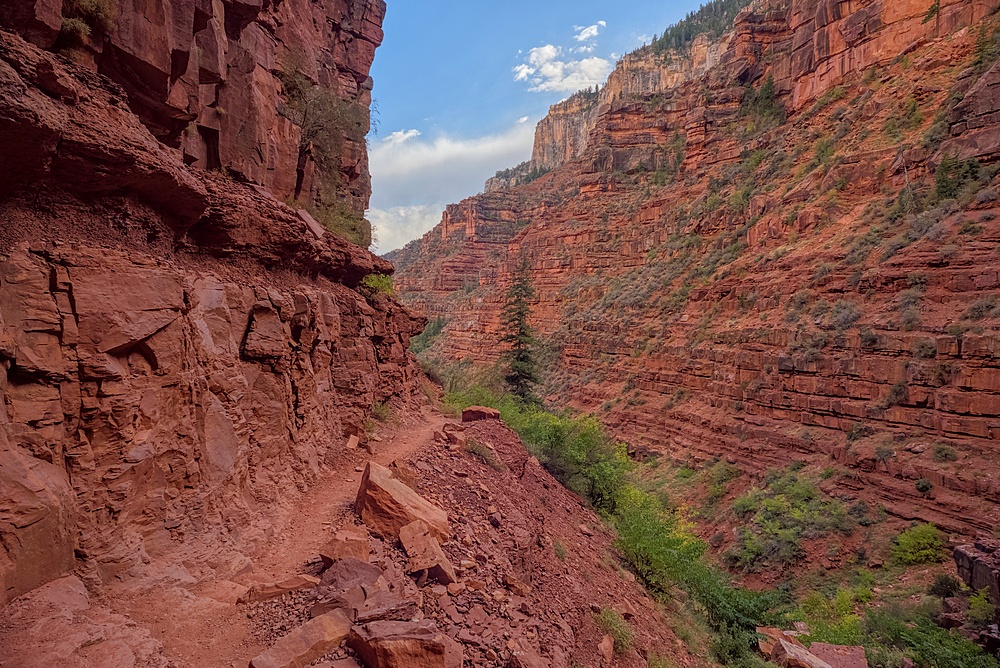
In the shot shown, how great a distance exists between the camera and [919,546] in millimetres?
11383

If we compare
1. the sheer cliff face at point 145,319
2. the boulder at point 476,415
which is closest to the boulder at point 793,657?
the boulder at point 476,415

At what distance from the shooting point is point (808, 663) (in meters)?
7.90

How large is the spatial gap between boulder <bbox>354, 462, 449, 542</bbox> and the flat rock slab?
1.44m

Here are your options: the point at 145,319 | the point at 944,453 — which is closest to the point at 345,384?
the point at 145,319

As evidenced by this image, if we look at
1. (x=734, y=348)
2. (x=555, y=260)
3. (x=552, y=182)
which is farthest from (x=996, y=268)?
(x=552, y=182)

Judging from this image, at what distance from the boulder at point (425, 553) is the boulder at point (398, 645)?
3.42 feet

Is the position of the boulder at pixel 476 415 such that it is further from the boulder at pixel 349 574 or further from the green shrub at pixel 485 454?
the boulder at pixel 349 574

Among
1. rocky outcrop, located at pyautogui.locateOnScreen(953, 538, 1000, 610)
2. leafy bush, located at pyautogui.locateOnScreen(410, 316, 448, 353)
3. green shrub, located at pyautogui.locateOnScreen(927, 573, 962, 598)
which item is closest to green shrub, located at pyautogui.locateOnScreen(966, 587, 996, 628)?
rocky outcrop, located at pyautogui.locateOnScreen(953, 538, 1000, 610)

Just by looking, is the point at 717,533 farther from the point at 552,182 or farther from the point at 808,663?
the point at 552,182

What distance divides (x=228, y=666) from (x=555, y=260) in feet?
147

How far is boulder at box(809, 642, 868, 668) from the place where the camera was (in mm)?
8702

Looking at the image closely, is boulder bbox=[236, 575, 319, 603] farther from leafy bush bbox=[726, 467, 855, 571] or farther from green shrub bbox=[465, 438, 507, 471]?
leafy bush bbox=[726, 467, 855, 571]

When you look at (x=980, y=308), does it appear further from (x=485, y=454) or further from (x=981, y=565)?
(x=485, y=454)

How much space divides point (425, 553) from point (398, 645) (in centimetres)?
147
